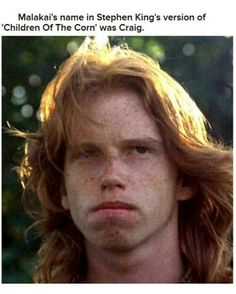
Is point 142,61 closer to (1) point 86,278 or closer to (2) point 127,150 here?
(2) point 127,150

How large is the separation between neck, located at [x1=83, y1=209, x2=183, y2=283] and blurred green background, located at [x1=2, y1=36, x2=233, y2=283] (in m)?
0.10

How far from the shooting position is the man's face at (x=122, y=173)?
0.69 m

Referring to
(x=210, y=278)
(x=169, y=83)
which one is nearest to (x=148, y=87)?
(x=169, y=83)

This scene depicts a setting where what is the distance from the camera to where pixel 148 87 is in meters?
0.69

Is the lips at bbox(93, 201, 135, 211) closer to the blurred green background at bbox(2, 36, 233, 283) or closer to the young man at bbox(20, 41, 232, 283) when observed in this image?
the young man at bbox(20, 41, 232, 283)

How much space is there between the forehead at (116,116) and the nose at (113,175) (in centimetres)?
3

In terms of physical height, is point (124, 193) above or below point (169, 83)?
below

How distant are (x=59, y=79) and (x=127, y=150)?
0.44ft

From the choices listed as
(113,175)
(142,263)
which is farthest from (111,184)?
(142,263)

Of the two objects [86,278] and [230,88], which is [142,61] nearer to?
[230,88]

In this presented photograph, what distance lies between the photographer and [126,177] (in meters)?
0.70

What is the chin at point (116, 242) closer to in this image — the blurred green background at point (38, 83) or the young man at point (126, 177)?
the young man at point (126, 177)

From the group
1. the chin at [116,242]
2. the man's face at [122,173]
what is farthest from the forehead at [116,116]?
the chin at [116,242]
